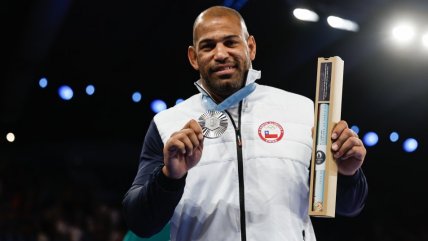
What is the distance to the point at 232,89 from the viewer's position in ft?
7.25

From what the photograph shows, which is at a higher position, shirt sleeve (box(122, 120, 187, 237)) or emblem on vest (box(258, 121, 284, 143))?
emblem on vest (box(258, 121, 284, 143))

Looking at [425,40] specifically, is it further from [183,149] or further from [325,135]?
[183,149]

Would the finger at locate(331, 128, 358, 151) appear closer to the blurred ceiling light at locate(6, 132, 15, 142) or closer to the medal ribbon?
the medal ribbon

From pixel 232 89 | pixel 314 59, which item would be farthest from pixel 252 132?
pixel 314 59

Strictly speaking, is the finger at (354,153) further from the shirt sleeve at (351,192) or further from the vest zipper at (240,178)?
the vest zipper at (240,178)

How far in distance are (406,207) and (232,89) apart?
8238 mm

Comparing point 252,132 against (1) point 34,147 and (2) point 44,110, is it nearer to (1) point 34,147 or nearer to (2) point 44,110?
(2) point 44,110

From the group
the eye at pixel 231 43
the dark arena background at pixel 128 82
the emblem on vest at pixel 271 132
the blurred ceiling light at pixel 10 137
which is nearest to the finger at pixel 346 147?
the emblem on vest at pixel 271 132

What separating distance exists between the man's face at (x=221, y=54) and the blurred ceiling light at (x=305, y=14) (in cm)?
410

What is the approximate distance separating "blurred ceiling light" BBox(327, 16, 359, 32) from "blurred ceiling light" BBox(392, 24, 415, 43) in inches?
14.6

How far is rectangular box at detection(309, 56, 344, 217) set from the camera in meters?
1.78

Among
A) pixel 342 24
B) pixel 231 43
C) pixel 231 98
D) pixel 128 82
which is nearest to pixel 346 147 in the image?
pixel 231 98

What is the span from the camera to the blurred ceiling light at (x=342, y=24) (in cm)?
647

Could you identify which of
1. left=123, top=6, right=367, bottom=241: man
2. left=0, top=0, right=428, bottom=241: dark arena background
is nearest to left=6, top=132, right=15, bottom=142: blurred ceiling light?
left=0, top=0, right=428, bottom=241: dark arena background
